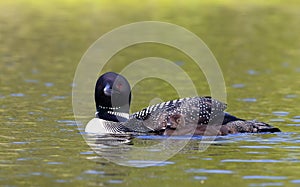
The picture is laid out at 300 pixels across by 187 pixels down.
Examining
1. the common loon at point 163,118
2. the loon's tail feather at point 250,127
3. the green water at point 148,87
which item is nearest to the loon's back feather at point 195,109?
the common loon at point 163,118

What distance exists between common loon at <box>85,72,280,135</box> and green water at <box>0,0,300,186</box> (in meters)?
0.28

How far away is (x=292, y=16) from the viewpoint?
27719 mm

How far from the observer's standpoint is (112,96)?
37.8 feet

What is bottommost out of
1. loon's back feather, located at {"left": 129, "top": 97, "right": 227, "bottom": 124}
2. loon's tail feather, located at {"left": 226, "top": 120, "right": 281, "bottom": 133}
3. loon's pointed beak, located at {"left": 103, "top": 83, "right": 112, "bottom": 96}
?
loon's tail feather, located at {"left": 226, "top": 120, "right": 281, "bottom": 133}

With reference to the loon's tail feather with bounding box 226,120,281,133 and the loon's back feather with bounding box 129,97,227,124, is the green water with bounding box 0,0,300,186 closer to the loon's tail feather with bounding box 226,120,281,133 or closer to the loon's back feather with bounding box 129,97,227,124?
the loon's tail feather with bounding box 226,120,281,133

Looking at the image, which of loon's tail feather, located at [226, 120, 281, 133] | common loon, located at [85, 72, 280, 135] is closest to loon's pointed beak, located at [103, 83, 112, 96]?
common loon, located at [85, 72, 280, 135]

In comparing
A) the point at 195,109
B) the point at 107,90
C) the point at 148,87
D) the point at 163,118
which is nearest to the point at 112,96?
the point at 107,90

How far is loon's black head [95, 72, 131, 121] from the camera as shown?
11484 mm

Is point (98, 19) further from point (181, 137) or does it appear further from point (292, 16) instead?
point (181, 137)

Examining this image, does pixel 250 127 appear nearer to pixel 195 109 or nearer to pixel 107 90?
pixel 195 109

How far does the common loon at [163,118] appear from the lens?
36.6 ft

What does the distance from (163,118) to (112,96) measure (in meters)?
0.81

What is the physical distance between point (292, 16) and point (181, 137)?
17544mm

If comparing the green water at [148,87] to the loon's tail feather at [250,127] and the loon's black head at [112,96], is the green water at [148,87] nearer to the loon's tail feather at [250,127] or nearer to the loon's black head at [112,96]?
the loon's tail feather at [250,127]
